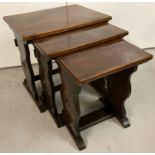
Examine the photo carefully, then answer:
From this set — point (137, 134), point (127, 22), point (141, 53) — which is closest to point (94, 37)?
point (141, 53)

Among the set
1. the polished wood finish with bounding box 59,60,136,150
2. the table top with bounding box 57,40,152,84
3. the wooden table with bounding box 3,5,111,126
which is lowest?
the polished wood finish with bounding box 59,60,136,150

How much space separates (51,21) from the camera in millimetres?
1559

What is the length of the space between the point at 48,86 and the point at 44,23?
0.44 meters

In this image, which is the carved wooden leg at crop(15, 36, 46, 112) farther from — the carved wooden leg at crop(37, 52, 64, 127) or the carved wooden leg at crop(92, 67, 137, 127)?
the carved wooden leg at crop(92, 67, 137, 127)

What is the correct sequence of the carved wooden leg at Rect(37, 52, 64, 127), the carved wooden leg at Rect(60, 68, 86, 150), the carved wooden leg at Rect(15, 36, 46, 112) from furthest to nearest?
the carved wooden leg at Rect(15, 36, 46, 112) < the carved wooden leg at Rect(37, 52, 64, 127) < the carved wooden leg at Rect(60, 68, 86, 150)

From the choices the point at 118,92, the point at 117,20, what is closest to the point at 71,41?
the point at 118,92

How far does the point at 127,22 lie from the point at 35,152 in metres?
1.66

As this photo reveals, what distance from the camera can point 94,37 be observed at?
1.33 m

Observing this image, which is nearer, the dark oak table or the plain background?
the dark oak table

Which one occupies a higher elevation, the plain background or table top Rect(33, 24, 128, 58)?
table top Rect(33, 24, 128, 58)

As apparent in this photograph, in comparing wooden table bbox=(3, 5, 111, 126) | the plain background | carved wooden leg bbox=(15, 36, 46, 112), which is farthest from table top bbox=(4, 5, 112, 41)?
the plain background

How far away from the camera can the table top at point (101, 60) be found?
3.51ft

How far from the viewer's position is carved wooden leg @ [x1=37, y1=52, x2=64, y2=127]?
54.6 inches

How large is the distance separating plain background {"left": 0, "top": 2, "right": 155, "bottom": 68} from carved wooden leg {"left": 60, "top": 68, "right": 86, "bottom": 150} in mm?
1049
